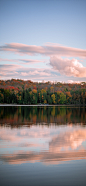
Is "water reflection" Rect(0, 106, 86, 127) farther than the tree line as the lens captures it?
No

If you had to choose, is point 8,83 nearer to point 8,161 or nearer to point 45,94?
point 45,94

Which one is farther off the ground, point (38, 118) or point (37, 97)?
point (38, 118)

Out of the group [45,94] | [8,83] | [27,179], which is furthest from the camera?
[8,83]

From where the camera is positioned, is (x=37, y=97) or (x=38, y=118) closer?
(x=38, y=118)

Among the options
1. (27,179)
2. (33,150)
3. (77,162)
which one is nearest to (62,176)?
(27,179)

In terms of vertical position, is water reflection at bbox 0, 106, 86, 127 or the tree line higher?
water reflection at bbox 0, 106, 86, 127

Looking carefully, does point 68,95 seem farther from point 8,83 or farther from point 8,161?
point 8,161

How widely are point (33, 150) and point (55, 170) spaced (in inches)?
114

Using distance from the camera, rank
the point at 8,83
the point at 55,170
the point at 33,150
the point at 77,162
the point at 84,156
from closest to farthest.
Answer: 1. the point at 55,170
2. the point at 77,162
3. the point at 84,156
4. the point at 33,150
5. the point at 8,83

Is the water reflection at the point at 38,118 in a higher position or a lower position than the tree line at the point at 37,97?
higher

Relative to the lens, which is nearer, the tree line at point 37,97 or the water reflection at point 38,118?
the water reflection at point 38,118

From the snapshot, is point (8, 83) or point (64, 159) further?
point (8, 83)

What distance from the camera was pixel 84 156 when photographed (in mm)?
8000

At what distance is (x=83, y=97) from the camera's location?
150 m
